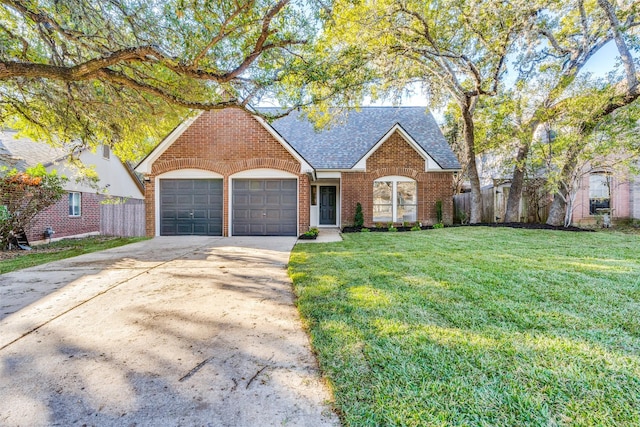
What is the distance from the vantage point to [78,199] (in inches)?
551

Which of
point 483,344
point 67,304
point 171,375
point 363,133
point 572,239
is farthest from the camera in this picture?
point 363,133

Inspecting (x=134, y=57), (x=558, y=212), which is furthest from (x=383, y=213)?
(x=134, y=57)

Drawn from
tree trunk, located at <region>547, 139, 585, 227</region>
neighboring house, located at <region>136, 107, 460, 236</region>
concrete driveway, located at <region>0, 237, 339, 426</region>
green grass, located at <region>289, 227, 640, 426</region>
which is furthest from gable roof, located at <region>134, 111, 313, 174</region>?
tree trunk, located at <region>547, 139, 585, 227</region>

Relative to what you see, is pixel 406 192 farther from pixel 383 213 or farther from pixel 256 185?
pixel 256 185

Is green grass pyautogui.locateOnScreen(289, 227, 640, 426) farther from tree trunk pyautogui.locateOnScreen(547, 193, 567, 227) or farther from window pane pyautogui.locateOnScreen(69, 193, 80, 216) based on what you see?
window pane pyautogui.locateOnScreen(69, 193, 80, 216)

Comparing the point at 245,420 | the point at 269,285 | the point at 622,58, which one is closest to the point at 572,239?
the point at 622,58

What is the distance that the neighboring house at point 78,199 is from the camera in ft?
38.3

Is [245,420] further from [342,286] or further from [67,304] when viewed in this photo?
[67,304]

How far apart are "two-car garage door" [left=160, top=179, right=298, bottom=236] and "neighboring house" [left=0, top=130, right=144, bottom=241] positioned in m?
2.15

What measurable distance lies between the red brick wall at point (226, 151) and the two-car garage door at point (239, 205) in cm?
37

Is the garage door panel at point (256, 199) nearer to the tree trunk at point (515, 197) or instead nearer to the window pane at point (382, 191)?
the window pane at point (382, 191)

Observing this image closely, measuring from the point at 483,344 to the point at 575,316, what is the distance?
1357mm

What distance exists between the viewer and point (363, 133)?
16594mm

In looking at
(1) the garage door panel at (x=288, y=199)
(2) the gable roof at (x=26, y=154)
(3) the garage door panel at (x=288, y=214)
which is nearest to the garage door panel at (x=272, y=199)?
(1) the garage door panel at (x=288, y=199)
